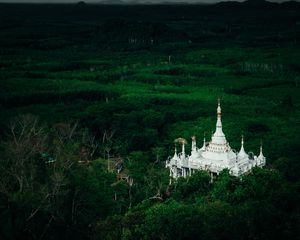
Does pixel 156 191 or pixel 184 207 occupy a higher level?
pixel 184 207

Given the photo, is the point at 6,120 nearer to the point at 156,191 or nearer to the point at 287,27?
the point at 156,191

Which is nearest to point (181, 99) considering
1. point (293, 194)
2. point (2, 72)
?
point (2, 72)

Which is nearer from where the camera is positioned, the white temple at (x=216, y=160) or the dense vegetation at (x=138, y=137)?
the dense vegetation at (x=138, y=137)

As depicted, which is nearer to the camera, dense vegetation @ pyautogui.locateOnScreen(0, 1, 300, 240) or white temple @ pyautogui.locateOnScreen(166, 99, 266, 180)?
Answer: dense vegetation @ pyautogui.locateOnScreen(0, 1, 300, 240)

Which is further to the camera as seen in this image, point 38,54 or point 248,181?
point 38,54
